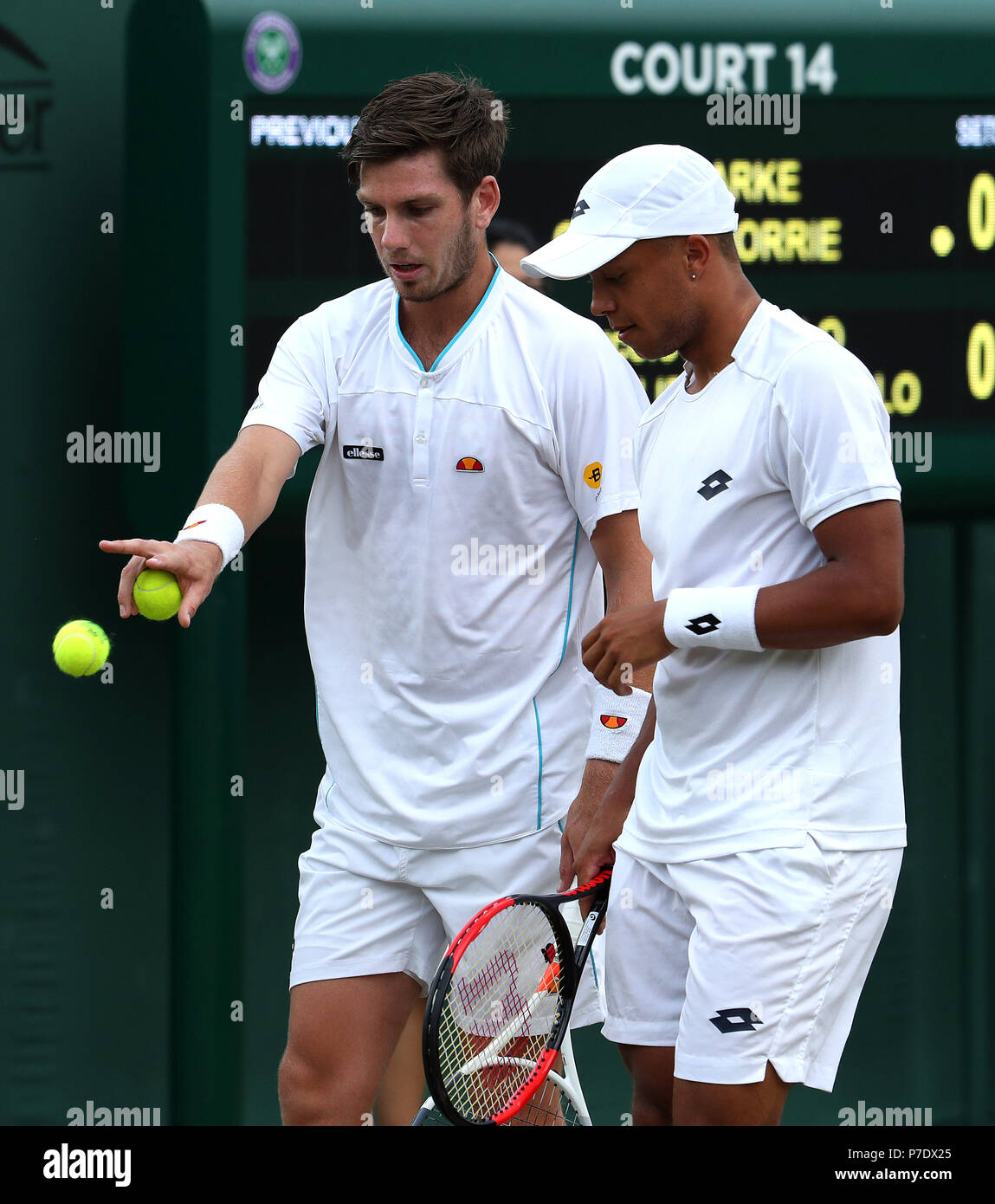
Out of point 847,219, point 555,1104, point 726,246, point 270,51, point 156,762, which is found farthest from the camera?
point 156,762

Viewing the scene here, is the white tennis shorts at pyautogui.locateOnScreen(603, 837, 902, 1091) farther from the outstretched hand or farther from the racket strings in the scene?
the outstretched hand

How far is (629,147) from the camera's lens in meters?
3.79

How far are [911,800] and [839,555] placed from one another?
226 centimetres

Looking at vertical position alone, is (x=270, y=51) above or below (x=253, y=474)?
above

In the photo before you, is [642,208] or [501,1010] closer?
[642,208]

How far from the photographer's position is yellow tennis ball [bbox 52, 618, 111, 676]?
2596 millimetres

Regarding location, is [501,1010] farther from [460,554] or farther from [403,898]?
[460,554]

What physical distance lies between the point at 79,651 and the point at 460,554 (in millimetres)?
600

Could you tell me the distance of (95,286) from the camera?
3994mm

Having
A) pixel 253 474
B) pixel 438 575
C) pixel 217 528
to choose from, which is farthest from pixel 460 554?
pixel 217 528

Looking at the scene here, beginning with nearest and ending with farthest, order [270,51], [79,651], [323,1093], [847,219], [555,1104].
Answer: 1. [79,651]
2. [323,1093]
3. [555,1104]
4. [270,51]
5. [847,219]

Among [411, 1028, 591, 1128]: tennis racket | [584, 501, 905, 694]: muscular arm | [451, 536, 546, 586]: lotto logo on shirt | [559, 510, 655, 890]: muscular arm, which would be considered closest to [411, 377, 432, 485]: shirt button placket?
[451, 536, 546, 586]: lotto logo on shirt
